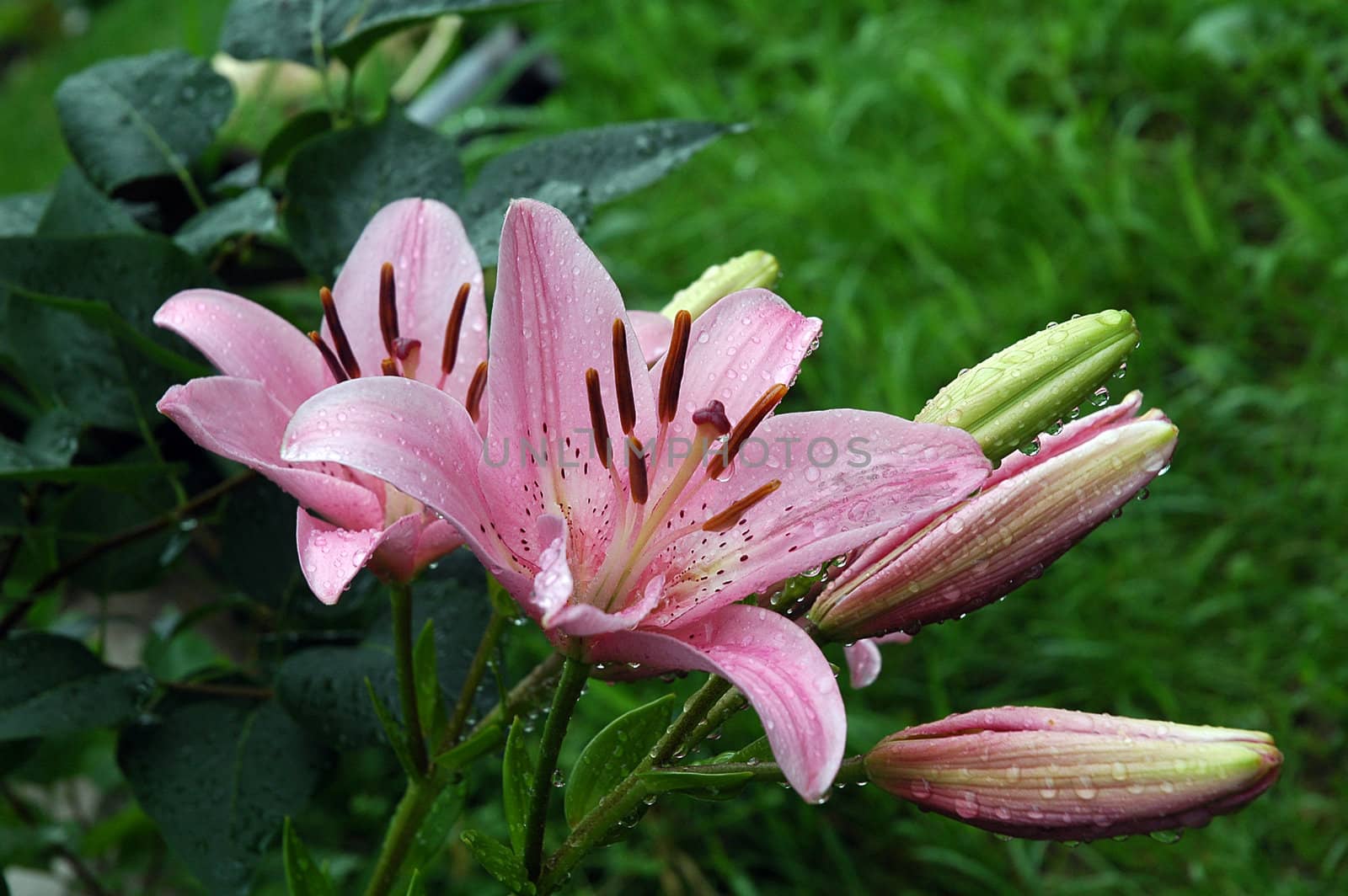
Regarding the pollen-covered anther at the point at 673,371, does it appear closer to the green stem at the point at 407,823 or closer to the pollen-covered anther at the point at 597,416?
the pollen-covered anther at the point at 597,416

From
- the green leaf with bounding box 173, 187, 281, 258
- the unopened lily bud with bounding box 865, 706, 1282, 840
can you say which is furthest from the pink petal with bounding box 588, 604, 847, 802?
the green leaf with bounding box 173, 187, 281, 258

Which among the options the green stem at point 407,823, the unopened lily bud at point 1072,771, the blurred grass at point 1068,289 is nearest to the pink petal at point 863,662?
the unopened lily bud at point 1072,771

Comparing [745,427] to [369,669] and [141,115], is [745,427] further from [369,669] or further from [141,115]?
[141,115]

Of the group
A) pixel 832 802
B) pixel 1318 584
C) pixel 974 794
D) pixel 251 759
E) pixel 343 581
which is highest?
pixel 343 581

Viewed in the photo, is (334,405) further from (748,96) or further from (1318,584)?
(748,96)

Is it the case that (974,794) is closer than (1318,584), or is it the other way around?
(974,794)

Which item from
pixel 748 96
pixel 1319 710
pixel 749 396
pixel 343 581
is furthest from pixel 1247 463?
pixel 343 581
